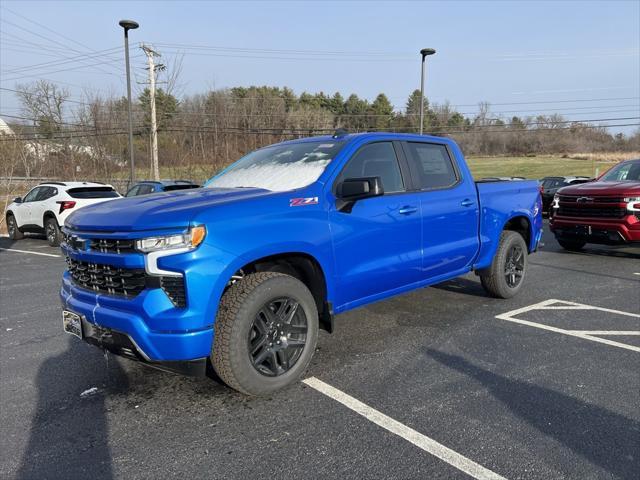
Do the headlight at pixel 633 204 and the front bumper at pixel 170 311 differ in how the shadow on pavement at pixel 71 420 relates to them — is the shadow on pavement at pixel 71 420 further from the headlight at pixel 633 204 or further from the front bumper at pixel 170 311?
the headlight at pixel 633 204

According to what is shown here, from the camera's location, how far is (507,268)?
6.02m

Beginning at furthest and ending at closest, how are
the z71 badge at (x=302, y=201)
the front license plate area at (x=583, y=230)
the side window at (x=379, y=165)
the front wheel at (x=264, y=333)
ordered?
the front license plate area at (x=583, y=230) → the side window at (x=379, y=165) → the z71 badge at (x=302, y=201) → the front wheel at (x=264, y=333)

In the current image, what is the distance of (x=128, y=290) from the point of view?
3082 mm

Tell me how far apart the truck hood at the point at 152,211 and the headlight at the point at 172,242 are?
61mm

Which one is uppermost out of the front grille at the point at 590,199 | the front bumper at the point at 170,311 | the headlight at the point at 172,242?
the headlight at the point at 172,242

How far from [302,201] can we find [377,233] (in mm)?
805

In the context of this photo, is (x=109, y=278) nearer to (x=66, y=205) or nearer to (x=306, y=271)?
(x=306, y=271)

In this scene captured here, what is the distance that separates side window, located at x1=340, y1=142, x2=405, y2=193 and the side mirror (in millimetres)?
284

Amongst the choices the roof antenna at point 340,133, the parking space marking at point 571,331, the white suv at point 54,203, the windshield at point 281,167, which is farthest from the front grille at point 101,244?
the white suv at point 54,203

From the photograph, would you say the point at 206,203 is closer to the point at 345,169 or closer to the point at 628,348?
the point at 345,169

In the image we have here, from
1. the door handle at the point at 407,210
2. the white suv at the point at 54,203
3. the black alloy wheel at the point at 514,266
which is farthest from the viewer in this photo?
the white suv at the point at 54,203

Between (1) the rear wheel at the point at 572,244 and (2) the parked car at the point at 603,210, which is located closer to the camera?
(2) the parked car at the point at 603,210

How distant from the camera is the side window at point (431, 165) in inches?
185

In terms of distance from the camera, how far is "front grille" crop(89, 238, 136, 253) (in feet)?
9.98
